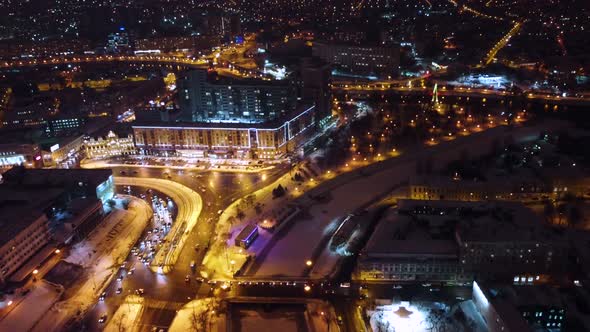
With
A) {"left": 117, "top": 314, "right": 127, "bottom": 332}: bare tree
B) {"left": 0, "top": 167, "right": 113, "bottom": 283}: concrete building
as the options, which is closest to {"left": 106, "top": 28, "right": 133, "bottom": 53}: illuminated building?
{"left": 0, "top": 167, "right": 113, "bottom": 283}: concrete building

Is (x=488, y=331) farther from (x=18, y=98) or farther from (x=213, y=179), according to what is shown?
(x=18, y=98)

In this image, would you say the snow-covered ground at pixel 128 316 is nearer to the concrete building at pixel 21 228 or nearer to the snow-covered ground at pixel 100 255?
the snow-covered ground at pixel 100 255

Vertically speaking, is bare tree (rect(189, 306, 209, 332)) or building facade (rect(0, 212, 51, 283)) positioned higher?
building facade (rect(0, 212, 51, 283))

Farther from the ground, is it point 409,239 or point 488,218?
point 488,218

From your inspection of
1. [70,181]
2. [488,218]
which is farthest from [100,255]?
[488,218]

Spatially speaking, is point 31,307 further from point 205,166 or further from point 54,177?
point 205,166

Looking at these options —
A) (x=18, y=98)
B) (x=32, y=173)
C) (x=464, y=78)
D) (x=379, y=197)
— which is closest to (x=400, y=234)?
(x=379, y=197)

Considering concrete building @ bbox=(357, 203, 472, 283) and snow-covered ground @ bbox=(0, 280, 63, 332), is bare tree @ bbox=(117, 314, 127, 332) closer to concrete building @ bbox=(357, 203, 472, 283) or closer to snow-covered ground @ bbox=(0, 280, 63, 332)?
snow-covered ground @ bbox=(0, 280, 63, 332)
